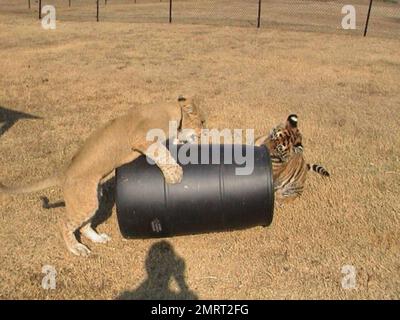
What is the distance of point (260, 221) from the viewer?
542 cm

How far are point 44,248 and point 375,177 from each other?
18.3 ft

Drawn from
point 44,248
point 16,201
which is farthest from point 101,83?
point 44,248

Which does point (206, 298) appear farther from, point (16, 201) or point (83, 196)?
point (16, 201)

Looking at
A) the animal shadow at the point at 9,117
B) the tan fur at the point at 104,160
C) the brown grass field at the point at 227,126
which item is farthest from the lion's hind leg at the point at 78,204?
the animal shadow at the point at 9,117

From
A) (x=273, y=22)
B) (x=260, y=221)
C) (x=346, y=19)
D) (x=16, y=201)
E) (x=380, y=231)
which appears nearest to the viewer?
(x=260, y=221)

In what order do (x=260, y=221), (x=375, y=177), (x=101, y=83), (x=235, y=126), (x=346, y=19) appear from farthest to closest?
(x=346, y=19) < (x=101, y=83) < (x=235, y=126) < (x=375, y=177) < (x=260, y=221)

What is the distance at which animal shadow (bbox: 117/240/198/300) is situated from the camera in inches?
197

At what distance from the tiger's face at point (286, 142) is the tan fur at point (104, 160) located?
5.81 feet

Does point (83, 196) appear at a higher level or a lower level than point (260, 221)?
higher

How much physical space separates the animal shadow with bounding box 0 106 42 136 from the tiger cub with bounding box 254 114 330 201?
20.2ft

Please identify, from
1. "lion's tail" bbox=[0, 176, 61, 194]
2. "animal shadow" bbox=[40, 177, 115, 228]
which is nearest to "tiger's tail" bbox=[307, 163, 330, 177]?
"animal shadow" bbox=[40, 177, 115, 228]

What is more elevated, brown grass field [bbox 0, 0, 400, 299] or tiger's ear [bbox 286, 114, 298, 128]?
tiger's ear [bbox 286, 114, 298, 128]

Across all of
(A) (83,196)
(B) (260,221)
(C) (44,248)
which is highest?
(A) (83,196)

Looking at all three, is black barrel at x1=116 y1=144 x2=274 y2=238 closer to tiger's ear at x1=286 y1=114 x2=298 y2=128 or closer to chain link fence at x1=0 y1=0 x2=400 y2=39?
tiger's ear at x1=286 y1=114 x2=298 y2=128
